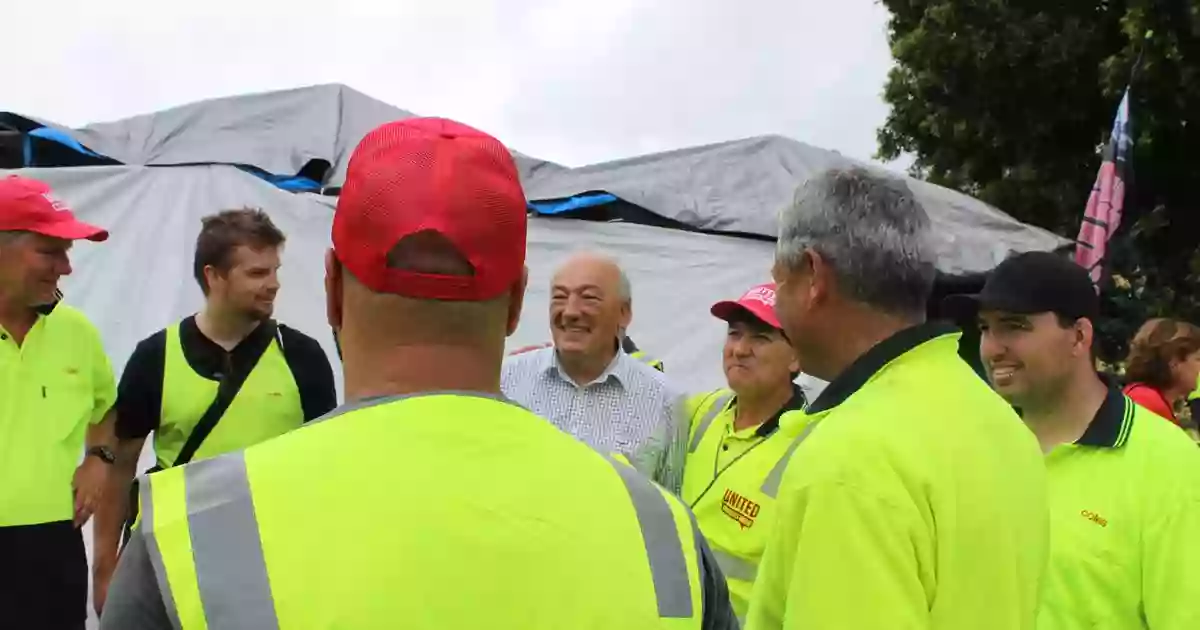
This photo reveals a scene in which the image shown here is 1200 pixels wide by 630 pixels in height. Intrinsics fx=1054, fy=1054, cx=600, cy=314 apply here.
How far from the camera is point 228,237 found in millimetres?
3594

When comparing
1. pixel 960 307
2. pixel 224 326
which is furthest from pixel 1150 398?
pixel 224 326

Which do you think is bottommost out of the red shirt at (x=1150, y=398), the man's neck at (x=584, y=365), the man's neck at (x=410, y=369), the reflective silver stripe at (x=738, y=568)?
the reflective silver stripe at (x=738, y=568)

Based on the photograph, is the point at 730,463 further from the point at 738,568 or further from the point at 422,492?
the point at 422,492

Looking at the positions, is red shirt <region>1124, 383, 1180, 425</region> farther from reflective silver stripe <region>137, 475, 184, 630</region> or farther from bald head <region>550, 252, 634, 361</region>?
reflective silver stripe <region>137, 475, 184, 630</region>

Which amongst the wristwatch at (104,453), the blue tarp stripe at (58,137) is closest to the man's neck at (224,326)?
the wristwatch at (104,453)

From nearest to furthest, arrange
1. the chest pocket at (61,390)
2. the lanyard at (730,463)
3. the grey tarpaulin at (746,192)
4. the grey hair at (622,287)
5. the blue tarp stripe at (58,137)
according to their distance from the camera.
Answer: the lanyard at (730,463)
the chest pocket at (61,390)
the grey hair at (622,287)
the blue tarp stripe at (58,137)
the grey tarpaulin at (746,192)

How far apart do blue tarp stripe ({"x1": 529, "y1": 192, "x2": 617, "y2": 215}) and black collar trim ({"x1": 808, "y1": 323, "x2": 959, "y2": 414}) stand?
551 cm

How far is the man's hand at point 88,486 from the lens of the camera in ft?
11.4

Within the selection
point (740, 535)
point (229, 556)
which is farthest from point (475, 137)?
point (740, 535)

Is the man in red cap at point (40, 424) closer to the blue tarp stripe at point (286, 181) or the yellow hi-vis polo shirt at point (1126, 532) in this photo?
the yellow hi-vis polo shirt at point (1126, 532)

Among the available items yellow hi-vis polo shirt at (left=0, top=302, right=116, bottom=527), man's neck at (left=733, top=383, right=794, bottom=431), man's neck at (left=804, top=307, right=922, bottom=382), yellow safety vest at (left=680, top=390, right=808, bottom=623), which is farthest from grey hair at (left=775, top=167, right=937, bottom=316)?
yellow hi-vis polo shirt at (left=0, top=302, right=116, bottom=527)

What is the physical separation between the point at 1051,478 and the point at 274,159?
610 cm

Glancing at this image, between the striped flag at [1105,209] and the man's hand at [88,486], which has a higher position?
the striped flag at [1105,209]

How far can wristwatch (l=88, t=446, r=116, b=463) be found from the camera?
359cm
